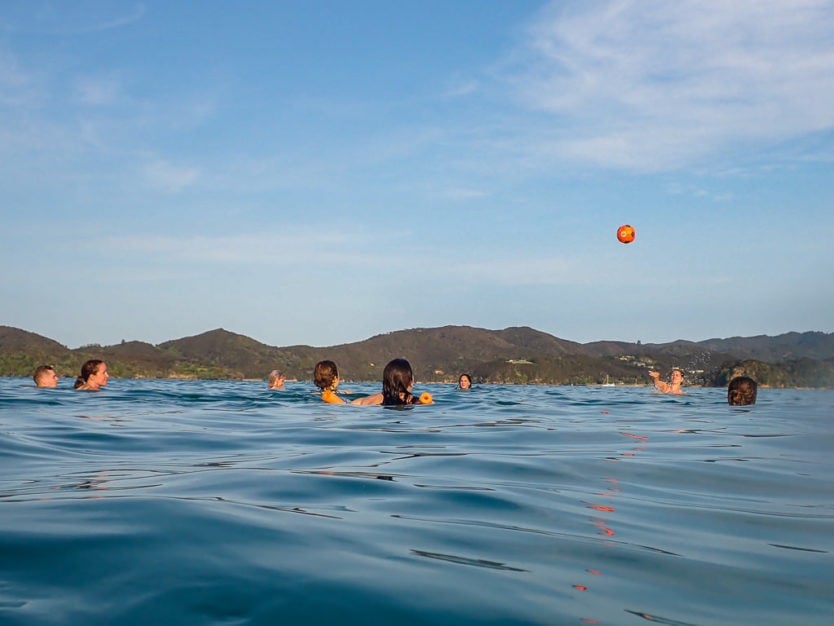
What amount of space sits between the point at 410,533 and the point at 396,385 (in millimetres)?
9844

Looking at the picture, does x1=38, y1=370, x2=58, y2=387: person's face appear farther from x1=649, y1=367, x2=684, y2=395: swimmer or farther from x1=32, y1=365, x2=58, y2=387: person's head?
x1=649, y1=367, x2=684, y2=395: swimmer

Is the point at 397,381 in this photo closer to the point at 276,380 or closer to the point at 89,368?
the point at 89,368

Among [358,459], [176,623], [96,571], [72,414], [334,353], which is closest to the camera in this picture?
[176,623]

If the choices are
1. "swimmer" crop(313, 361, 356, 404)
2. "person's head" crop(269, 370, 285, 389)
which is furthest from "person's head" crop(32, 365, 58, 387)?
"swimmer" crop(313, 361, 356, 404)

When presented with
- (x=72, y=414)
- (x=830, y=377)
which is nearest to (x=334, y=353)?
(x=830, y=377)

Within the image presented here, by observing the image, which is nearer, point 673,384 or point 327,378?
point 327,378

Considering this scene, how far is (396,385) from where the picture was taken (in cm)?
1368

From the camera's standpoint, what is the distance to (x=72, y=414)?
472 inches

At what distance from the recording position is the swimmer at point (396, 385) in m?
13.5

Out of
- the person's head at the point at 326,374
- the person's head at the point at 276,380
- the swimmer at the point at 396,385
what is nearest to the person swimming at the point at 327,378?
the person's head at the point at 326,374

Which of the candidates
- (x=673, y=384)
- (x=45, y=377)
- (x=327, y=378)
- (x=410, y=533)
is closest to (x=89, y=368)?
(x=45, y=377)

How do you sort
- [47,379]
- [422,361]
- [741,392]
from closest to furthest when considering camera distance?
1. [741,392]
2. [47,379]
3. [422,361]

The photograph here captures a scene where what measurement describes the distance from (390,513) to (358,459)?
2668 mm

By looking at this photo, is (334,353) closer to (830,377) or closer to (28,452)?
(830,377)
